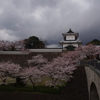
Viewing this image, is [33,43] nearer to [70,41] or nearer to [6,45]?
[6,45]

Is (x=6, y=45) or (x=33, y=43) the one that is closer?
(x=6, y=45)

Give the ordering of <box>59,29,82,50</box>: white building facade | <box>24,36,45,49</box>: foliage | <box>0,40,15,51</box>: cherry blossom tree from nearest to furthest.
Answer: <box>0,40,15,51</box>: cherry blossom tree, <box>59,29,82,50</box>: white building facade, <box>24,36,45,49</box>: foliage

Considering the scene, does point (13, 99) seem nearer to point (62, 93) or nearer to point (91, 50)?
point (62, 93)

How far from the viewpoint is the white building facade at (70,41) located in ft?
78.1

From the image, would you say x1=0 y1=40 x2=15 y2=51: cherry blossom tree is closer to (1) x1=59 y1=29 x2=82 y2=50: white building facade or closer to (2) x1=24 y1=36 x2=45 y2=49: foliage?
(1) x1=59 y1=29 x2=82 y2=50: white building facade

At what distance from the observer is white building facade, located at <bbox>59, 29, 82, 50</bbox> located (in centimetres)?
2380

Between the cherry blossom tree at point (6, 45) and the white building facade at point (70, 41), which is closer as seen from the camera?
the cherry blossom tree at point (6, 45)

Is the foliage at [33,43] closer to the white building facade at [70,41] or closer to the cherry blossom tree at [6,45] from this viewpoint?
the white building facade at [70,41]

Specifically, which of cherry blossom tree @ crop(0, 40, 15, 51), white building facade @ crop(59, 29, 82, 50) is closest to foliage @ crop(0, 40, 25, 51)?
cherry blossom tree @ crop(0, 40, 15, 51)

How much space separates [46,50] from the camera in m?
20.5

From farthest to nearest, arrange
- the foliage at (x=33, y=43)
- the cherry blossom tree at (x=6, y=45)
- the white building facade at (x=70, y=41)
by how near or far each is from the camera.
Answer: the foliage at (x=33, y=43) < the white building facade at (x=70, y=41) < the cherry blossom tree at (x=6, y=45)

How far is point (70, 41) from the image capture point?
24.8m

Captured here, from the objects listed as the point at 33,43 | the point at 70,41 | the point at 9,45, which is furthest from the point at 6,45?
the point at 70,41

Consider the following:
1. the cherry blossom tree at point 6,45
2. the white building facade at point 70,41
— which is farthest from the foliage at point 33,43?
the cherry blossom tree at point 6,45
